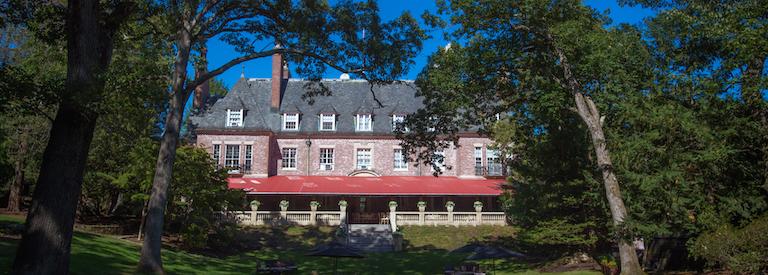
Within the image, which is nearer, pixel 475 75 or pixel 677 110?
pixel 677 110

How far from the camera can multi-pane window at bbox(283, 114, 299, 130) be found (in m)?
40.7

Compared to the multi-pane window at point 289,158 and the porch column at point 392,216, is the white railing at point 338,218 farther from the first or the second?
the multi-pane window at point 289,158

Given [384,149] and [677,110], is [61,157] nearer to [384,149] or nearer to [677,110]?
[677,110]

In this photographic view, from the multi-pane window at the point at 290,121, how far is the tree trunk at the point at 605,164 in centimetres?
2624

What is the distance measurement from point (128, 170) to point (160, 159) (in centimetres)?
1162

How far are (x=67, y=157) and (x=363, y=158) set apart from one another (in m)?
30.5

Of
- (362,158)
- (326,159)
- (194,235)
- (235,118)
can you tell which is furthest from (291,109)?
(194,235)

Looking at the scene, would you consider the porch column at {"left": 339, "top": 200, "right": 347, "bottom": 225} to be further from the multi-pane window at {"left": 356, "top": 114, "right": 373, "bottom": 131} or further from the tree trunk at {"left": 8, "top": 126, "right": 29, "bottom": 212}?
the tree trunk at {"left": 8, "top": 126, "right": 29, "bottom": 212}

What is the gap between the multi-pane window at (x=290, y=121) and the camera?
4069cm

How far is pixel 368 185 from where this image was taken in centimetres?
3675

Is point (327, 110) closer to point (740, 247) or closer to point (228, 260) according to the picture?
point (228, 260)

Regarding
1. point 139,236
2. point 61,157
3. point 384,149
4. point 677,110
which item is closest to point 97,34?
point 61,157

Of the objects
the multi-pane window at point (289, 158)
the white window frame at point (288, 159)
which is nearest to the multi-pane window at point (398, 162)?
the white window frame at point (288, 159)

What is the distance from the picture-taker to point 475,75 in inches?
676
